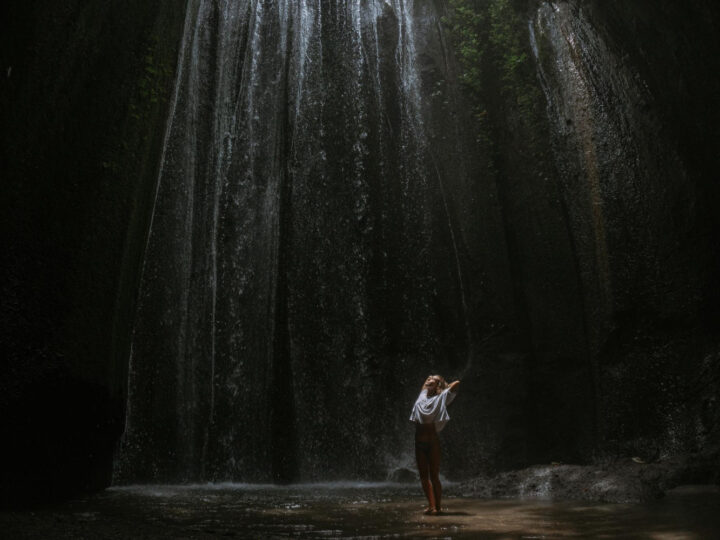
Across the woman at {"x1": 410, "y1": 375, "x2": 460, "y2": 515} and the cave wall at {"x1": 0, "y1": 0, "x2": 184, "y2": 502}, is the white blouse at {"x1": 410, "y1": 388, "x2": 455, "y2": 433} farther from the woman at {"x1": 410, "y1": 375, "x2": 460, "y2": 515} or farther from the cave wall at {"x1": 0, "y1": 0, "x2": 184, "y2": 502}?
the cave wall at {"x1": 0, "y1": 0, "x2": 184, "y2": 502}

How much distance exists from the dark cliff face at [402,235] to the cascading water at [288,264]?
4cm

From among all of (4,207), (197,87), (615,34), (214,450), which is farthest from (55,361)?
(615,34)

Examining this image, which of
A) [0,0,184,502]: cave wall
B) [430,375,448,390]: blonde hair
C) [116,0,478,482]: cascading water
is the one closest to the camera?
[0,0,184,502]: cave wall

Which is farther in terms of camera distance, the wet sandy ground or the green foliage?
the green foliage

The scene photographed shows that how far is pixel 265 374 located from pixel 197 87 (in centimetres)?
551

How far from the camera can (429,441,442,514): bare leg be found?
5645 millimetres

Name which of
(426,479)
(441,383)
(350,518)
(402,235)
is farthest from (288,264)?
(350,518)

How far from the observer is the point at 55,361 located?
514 cm

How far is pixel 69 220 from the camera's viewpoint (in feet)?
17.0

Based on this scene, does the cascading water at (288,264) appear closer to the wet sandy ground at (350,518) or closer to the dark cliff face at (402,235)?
the dark cliff face at (402,235)

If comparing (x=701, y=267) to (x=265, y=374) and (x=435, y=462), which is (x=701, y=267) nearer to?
(x=435, y=462)

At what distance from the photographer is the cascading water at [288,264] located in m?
10.2

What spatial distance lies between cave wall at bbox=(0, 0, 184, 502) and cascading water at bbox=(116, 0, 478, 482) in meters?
4.16

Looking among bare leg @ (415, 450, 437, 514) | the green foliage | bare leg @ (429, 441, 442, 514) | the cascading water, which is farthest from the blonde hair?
the green foliage
